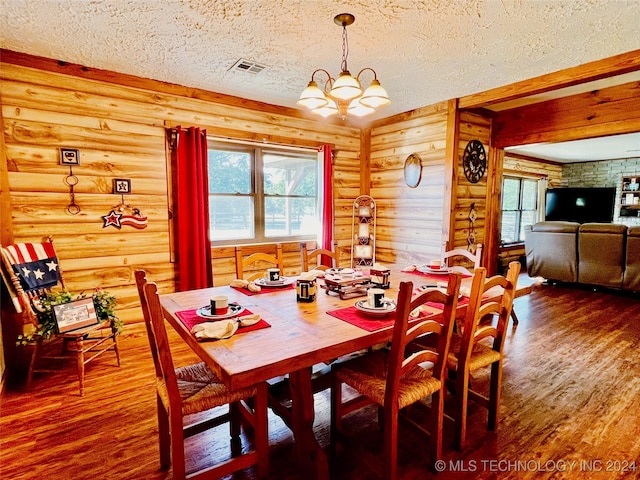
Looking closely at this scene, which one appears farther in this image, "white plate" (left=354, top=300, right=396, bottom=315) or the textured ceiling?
the textured ceiling

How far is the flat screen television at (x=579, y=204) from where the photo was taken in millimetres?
8414

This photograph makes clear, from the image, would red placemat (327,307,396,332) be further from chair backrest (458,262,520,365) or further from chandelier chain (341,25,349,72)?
chandelier chain (341,25,349,72)

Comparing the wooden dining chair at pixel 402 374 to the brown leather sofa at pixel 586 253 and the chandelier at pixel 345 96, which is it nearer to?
the chandelier at pixel 345 96

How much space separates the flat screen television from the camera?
8414 mm

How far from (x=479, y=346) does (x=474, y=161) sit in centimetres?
281

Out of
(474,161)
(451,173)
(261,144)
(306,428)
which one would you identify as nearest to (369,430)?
(306,428)

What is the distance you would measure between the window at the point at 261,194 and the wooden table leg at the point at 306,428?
8.40 ft

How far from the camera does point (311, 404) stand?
5.21 ft

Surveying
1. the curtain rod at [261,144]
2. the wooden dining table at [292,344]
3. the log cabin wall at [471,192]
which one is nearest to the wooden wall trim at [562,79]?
the log cabin wall at [471,192]

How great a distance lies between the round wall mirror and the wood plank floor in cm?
222

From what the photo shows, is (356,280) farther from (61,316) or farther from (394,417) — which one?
(61,316)

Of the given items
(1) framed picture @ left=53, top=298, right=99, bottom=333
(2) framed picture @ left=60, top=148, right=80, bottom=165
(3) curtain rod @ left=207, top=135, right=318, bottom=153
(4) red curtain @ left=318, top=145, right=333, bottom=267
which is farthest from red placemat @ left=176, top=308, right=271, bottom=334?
(4) red curtain @ left=318, top=145, right=333, bottom=267

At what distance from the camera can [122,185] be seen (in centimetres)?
318

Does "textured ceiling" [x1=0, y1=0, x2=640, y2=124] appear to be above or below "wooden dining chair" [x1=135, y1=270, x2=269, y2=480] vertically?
above
